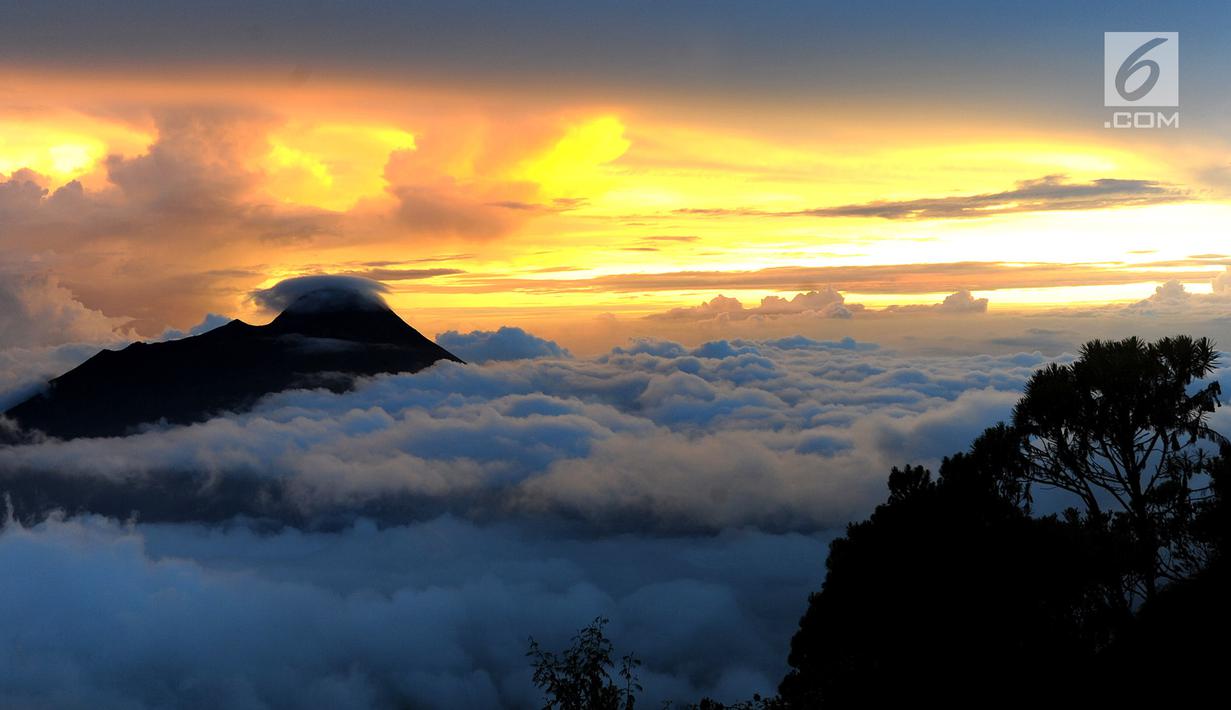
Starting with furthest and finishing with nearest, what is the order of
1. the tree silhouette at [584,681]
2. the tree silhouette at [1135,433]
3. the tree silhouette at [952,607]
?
the tree silhouette at [1135,433], the tree silhouette at [952,607], the tree silhouette at [584,681]

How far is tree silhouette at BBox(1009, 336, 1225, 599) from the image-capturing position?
3062 centimetres

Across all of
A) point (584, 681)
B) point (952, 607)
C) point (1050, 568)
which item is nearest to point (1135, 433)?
point (1050, 568)

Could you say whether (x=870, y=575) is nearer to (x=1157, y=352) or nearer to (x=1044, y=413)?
(x=1044, y=413)

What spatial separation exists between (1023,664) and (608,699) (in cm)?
1500

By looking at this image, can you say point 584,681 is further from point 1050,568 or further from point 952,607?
point 1050,568

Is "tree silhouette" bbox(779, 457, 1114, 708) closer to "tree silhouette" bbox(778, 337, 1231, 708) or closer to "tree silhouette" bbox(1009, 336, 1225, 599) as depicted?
"tree silhouette" bbox(778, 337, 1231, 708)

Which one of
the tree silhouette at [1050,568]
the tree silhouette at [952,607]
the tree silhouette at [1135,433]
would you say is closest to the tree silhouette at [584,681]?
the tree silhouette at [1050,568]

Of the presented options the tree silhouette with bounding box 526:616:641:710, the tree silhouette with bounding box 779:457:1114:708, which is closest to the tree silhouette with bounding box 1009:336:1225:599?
the tree silhouette with bounding box 779:457:1114:708

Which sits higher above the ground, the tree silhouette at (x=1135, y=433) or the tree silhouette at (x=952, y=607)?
the tree silhouette at (x=1135, y=433)

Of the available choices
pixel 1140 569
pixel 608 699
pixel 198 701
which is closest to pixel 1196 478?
pixel 1140 569

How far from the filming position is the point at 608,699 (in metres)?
18.4

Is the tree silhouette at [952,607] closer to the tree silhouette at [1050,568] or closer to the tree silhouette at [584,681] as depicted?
the tree silhouette at [1050,568]

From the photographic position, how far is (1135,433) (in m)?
32.9

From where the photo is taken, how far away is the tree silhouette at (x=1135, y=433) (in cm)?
3062
